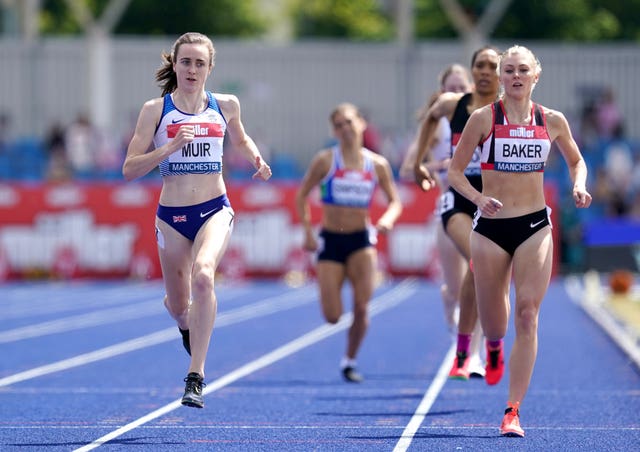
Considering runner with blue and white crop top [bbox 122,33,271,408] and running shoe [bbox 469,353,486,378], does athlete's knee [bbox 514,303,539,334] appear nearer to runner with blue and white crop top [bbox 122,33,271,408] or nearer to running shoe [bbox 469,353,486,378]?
runner with blue and white crop top [bbox 122,33,271,408]

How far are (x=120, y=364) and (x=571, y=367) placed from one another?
4247 mm

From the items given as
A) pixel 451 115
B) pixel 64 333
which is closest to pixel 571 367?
pixel 451 115

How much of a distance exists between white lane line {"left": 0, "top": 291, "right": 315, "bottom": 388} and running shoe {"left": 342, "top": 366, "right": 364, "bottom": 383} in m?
2.71

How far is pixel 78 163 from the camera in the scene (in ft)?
92.7

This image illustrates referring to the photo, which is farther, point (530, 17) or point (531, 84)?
point (530, 17)

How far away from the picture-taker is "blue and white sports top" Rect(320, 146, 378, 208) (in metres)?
12.7

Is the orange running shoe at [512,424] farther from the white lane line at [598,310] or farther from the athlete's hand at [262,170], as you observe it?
the white lane line at [598,310]

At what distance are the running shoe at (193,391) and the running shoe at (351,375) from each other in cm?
390

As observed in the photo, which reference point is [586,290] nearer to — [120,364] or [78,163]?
[78,163]

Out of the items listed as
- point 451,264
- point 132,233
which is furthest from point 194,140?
point 132,233

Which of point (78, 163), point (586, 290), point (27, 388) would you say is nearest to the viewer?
point (27, 388)

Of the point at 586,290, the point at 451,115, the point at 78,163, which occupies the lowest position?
the point at 586,290

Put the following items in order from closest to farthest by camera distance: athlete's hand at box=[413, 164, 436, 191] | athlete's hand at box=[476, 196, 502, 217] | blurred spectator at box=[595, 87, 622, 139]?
athlete's hand at box=[476, 196, 502, 217] → athlete's hand at box=[413, 164, 436, 191] → blurred spectator at box=[595, 87, 622, 139]

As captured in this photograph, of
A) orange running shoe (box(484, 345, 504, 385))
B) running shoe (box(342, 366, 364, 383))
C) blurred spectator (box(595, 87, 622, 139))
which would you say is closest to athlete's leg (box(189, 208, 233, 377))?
orange running shoe (box(484, 345, 504, 385))
